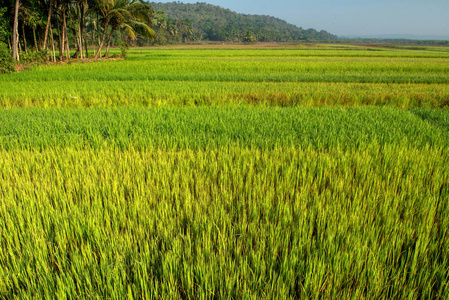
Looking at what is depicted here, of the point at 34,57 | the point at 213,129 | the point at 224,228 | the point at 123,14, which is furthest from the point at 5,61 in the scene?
the point at 224,228

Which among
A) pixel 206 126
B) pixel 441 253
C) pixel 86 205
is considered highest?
pixel 206 126

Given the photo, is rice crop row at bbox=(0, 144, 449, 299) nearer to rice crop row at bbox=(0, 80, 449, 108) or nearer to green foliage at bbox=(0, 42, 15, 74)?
rice crop row at bbox=(0, 80, 449, 108)

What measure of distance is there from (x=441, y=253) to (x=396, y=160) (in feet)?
4.15

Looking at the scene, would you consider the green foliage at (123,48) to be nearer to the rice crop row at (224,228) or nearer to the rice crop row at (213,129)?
the rice crop row at (213,129)

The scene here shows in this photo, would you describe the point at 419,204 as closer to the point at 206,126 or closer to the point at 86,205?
the point at 86,205

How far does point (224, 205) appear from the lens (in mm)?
1732

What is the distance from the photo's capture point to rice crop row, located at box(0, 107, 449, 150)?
294 centimetres

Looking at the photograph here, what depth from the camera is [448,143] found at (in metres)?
3.02

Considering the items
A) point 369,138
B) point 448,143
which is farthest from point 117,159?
point 448,143

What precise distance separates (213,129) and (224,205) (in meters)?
1.77

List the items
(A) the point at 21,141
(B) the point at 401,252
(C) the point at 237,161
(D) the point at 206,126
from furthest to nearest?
(D) the point at 206,126, (A) the point at 21,141, (C) the point at 237,161, (B) the point at 401,252

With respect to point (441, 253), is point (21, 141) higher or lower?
higher

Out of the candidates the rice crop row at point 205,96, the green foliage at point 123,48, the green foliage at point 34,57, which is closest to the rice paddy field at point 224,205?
the rice crop row at point 205,96

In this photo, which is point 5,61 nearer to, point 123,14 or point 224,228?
point 123,14
